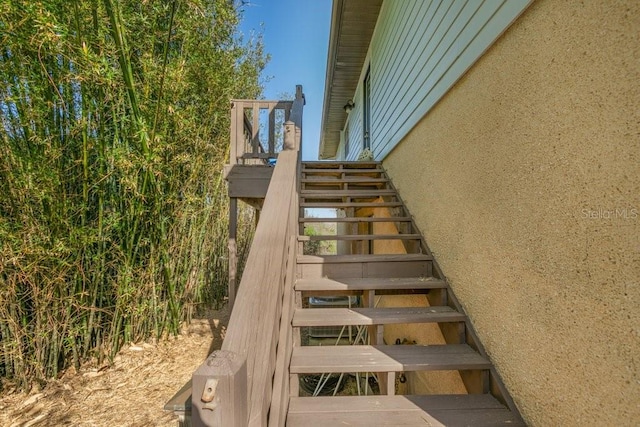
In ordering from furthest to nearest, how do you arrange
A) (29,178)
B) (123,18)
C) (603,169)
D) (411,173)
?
(411,173), (123,18), (29,178), (603,169)

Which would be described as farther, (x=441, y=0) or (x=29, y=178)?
(x=441, y=0)

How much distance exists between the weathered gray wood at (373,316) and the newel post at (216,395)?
1184 millimetres

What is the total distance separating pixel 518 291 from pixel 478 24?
158cm

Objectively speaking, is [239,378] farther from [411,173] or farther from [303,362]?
[411,173]

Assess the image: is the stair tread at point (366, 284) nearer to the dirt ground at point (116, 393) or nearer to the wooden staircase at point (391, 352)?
Result: the wooden staircase at point (391, 352)

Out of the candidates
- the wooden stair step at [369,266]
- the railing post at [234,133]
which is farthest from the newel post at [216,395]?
the railing post at [234,133]

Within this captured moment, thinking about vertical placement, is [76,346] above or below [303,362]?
below

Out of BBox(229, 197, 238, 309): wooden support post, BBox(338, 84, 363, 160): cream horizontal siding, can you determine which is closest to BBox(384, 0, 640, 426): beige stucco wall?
BBox(229, 197, 238, 309): wooden support post

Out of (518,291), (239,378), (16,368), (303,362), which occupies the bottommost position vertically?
(16,368)

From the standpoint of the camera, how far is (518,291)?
1442 millimetres

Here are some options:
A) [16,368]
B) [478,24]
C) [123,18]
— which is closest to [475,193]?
[478,24]

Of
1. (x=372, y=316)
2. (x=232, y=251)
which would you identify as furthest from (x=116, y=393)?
(x=372, y=316)

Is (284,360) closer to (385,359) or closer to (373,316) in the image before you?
(385,359)

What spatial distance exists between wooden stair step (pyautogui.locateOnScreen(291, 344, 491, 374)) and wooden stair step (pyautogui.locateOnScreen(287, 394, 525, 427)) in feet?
0.46
